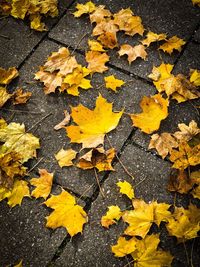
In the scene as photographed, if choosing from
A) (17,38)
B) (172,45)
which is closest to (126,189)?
(172,45)

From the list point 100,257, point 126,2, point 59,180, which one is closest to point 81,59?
point 126,2

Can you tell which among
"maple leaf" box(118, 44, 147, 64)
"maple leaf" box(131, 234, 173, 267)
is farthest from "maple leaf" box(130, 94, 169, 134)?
"maple leaf" box(131, 234, 173, 267)

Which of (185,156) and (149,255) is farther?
(185,156)

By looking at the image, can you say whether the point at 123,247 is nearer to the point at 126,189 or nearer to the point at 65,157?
the point at 126,189

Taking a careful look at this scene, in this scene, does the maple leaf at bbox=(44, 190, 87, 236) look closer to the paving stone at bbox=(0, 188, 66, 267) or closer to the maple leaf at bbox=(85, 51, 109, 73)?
the paving stone at bbox=(0, 188, 66, 267)

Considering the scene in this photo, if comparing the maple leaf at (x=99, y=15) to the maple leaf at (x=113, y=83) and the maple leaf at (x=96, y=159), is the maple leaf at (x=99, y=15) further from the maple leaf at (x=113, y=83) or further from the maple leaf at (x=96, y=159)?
the maple leaf at (x=96, y=159)

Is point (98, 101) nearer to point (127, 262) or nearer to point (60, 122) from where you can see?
point (60, 122)

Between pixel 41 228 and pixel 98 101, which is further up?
pixel 98 101
